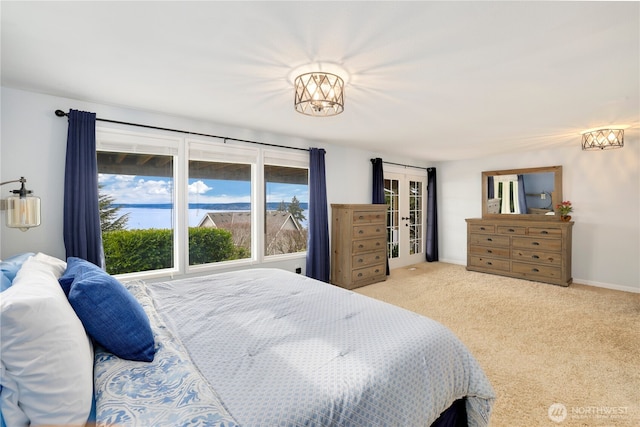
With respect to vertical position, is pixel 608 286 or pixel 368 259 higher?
pixel 368 259

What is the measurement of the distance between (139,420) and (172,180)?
9.64ft

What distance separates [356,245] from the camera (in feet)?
14.7

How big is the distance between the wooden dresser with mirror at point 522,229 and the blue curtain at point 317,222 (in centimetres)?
305

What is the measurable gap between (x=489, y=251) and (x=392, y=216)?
72.0 inches

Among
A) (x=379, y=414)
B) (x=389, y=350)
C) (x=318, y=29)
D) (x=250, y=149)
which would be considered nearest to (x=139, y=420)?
(x=379, y=414)

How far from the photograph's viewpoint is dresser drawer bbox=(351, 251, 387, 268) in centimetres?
448

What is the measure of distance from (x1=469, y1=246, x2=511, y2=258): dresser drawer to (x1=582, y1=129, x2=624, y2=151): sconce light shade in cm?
208

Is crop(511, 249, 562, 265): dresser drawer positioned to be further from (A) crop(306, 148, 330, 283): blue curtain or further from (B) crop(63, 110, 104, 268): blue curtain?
(B) crop(63, 110, 104, 268): blue curtain

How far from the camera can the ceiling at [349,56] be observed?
149 centimetres

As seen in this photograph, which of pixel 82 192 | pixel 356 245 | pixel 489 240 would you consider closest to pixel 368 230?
pixel 356 245

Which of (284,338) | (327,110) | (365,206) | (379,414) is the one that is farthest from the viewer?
(365,206)

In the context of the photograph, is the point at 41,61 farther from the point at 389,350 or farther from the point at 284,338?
the point at 389,350

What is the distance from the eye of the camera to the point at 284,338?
4.54 feet

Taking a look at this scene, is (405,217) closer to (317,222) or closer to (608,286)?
(317,222)
